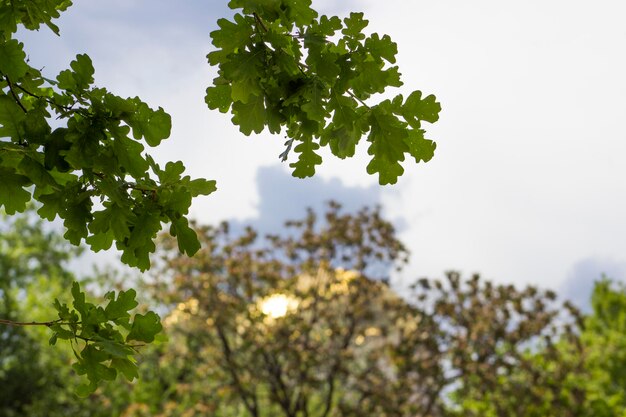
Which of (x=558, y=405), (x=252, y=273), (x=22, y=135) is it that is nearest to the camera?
(x=22, y=135)

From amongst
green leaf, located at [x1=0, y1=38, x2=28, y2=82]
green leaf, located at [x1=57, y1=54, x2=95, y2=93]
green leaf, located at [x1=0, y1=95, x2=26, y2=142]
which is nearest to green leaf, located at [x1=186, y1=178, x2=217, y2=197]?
green leaf, located at [x1=57, y1=54, x2=95, y2=93]

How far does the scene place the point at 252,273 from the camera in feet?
46.1

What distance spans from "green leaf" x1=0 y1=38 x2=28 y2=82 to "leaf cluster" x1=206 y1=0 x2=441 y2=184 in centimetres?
76

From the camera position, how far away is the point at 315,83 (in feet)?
8.09

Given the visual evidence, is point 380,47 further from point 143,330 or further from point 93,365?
point 93,365

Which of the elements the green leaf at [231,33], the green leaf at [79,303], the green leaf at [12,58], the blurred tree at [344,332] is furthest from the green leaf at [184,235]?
the blurred tree at [344,332]

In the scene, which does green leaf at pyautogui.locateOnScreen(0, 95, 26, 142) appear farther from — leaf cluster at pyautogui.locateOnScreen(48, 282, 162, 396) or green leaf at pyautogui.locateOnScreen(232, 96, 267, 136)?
green leaf at pyautogui.locateOnScreen(232, 96, 267, 136)

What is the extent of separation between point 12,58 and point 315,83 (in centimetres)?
123

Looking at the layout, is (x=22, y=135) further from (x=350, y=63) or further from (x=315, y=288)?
(x=315, y=288)

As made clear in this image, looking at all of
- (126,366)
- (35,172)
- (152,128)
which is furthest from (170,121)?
(126,366)

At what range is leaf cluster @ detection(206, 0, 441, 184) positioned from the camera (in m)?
2.40

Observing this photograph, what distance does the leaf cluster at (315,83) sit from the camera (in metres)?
2.40

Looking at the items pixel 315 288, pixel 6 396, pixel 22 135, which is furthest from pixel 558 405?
pixel 6 396

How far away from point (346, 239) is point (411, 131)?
11824 mm
